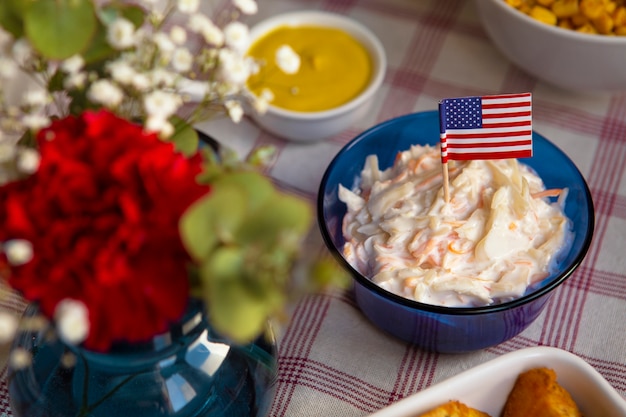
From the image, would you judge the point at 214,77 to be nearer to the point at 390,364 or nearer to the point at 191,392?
the point at 191,392

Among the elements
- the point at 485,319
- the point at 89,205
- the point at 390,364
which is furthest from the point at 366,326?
the point at 89,205

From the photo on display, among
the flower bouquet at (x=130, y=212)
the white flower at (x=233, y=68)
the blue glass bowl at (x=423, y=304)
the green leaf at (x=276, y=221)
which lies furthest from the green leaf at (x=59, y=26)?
the blue glass bowl at (x=423, y=304)

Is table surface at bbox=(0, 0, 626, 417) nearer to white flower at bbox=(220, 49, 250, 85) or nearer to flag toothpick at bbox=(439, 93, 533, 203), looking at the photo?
flag toothpick at bbox=(439, 93, 533, 203)

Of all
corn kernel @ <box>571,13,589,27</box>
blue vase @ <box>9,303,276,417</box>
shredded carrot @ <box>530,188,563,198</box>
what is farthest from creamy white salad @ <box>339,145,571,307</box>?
corn kernel @ <box>571,13,589,27</box>

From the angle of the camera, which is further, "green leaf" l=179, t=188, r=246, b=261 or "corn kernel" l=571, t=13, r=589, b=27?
"corn kernel" l=571, t=13, r=589, b=27

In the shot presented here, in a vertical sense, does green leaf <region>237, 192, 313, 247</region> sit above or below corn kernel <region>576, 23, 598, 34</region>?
above

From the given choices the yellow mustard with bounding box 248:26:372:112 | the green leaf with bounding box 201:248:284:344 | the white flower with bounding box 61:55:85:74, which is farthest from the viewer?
the yellow mustard with bounding box 248:26:372:112

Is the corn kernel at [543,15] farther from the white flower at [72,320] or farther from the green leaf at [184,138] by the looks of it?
the white flower at [72,320]

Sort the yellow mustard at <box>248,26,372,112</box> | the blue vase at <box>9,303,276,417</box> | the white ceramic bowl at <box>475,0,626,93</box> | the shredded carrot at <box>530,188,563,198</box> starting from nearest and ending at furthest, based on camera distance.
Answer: the blue vase at <box>9,303,276,417</box> → the shredded carrot at <box>530,188,563,198</box> → the white ceramic bowl at <box>475,0,626,93</box> → the yellow mustard at <box>248,26,372,112</box>
